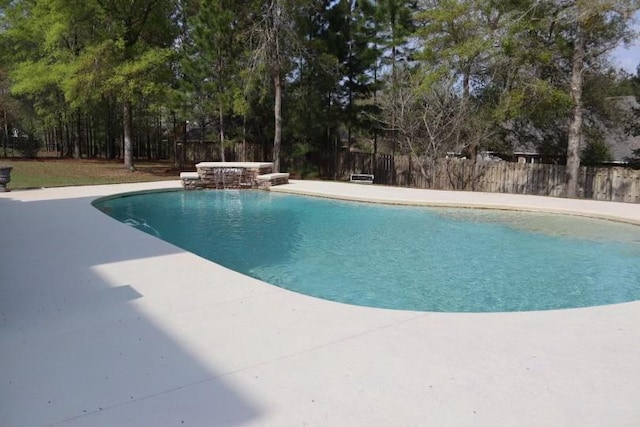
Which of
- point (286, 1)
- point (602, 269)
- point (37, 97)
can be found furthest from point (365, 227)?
point (37, 97)

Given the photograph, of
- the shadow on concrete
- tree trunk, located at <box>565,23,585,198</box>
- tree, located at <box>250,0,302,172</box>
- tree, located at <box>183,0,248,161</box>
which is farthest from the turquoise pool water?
tree, located at <box>183,0,248,161</box>

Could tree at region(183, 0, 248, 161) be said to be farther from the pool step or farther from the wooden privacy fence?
the wooden privacy fence

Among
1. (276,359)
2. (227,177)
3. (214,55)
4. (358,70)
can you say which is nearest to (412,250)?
(276,359)

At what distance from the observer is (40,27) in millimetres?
19969

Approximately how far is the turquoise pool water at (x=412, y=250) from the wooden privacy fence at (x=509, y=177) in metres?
6.50

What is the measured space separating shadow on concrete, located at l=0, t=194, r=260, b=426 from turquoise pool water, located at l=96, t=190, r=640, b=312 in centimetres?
218

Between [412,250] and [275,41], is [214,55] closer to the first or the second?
[275,41]

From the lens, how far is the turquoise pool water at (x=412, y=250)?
5566 mm

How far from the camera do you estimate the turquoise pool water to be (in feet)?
18.3

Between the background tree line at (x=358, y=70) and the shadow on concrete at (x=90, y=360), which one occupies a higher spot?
the background tree line at (x=358, y=70)

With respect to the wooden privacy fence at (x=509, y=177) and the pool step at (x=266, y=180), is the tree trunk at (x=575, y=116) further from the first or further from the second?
the pool step at (x=266, y=180)

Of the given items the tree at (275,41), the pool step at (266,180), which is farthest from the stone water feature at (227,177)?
the tree at (275,41)

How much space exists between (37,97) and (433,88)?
75.9 feet

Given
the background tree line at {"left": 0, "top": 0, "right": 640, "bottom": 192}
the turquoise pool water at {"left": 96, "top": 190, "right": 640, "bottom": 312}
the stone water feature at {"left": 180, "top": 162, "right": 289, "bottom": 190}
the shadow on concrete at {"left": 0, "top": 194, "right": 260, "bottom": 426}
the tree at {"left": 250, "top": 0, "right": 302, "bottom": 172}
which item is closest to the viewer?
the shadow on concrete at {"left": 0, "top": 194, "right": 260, "bottom": 426}
